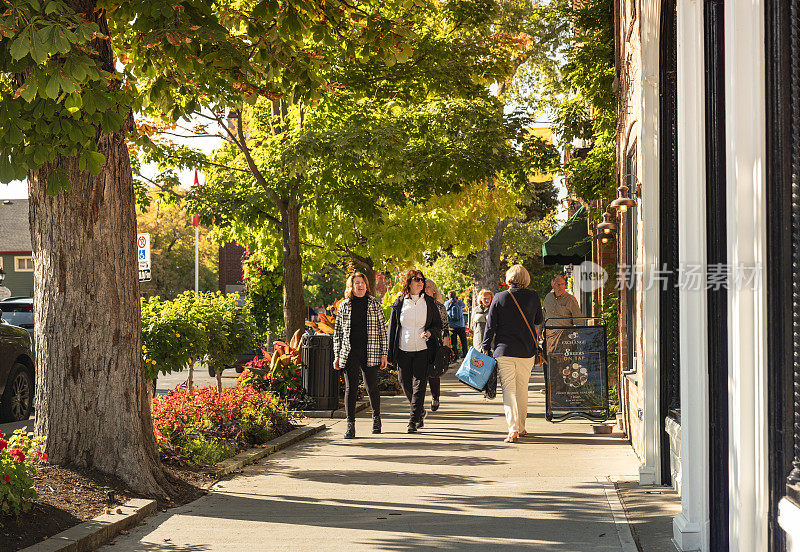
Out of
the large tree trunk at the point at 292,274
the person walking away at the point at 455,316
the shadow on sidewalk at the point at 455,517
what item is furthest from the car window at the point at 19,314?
the shadow on sidewalk at the point at 455,517

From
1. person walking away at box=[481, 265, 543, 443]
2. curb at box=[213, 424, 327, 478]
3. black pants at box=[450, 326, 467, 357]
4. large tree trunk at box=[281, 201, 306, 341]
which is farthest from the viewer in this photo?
black pants at box=[450, 326, 467, 357]

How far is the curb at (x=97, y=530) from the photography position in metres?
5.45

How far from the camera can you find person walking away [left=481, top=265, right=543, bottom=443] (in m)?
10.7

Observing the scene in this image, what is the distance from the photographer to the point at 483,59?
20469 millimetres

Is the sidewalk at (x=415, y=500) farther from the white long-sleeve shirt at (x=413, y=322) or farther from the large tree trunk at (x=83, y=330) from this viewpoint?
the white long-sleeve shirt at (x=413, y=322)

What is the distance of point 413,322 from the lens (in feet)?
38.5

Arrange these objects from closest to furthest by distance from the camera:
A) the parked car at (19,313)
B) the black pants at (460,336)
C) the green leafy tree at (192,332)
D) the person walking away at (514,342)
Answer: the green leafy tree at (192,332) < the person walking away at (514,342) < the parked car at (19,313) < the black pants at (460,336)

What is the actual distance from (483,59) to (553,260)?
521 centimetres

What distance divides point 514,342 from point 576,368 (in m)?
1.32

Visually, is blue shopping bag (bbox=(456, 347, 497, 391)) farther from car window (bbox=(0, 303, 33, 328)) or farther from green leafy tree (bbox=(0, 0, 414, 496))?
car window (bbox=(0, 303, 33, 328))

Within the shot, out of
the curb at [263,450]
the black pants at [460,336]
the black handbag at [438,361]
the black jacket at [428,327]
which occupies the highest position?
the black jacket at [428,327]

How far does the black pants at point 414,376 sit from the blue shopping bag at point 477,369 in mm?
834

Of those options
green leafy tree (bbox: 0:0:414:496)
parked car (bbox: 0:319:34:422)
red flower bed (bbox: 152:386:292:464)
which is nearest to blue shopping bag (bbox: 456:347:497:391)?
red flower bed (bbox: 152:386:292:464)

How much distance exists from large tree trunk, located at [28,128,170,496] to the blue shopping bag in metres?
6.02
